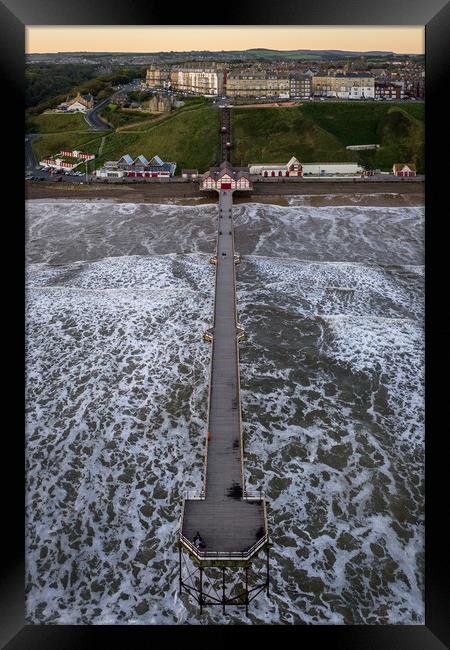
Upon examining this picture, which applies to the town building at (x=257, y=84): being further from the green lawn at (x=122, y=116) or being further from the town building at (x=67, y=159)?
the town building at (x=67, y=159)

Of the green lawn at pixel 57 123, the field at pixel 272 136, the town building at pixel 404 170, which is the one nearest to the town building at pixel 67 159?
the field at pixel 272 136

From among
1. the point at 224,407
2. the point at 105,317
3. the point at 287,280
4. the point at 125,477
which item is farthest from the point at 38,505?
the point at 287,280

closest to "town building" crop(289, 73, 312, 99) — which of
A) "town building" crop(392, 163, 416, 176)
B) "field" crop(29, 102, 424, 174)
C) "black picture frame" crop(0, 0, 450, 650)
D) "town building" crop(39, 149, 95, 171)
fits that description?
"field" crop(29, 102, 424, 174)

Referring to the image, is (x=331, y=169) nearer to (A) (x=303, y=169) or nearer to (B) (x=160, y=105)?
(A) (x=303, y=169)

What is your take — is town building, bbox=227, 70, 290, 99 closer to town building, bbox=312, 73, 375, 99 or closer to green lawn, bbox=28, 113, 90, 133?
town building, bbox=312, 73, 375, 99
